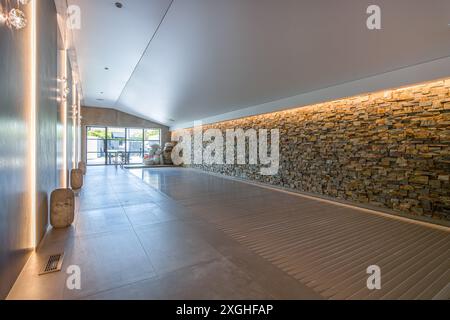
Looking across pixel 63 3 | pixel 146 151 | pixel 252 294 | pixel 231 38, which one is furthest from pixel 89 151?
pixel 252 294

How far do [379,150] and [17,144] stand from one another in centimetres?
557

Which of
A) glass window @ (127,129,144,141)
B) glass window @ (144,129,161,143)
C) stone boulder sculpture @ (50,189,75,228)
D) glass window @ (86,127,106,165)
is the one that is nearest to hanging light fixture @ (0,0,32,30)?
stone boulder sculpture @ (50,189,75,228)

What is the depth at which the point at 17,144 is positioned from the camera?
1997 millimetres

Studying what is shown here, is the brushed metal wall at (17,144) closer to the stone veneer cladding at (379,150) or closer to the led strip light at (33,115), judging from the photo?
the led strip light at (33,115)

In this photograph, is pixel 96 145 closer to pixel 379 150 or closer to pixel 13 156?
pixel 13 156


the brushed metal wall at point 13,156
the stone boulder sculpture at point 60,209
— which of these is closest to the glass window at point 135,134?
the stone boulder sculpture at point 60,209

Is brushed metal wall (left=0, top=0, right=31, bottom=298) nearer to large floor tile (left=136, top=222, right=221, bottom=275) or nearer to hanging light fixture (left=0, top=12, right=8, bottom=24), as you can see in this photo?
hanging light fixture (left=0, top=12, right=8, bottom=24)

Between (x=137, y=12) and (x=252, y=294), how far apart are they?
16.5ft

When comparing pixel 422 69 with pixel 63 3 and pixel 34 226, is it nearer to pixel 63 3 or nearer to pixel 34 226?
pixel 34 226

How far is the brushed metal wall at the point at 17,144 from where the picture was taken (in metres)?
1.67

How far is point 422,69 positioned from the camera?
3.57 metres

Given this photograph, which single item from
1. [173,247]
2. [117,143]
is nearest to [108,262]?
[173,247]

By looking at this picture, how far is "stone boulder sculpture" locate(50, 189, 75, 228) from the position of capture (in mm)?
3217
